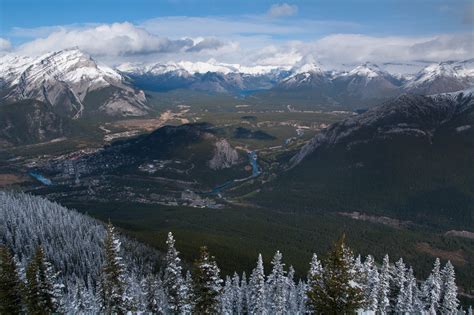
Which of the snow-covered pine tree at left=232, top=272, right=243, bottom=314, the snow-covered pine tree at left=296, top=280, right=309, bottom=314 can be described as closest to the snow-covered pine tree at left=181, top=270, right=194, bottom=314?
the snow-covered pine tree at left=296, top=280, right=309, bottom=314

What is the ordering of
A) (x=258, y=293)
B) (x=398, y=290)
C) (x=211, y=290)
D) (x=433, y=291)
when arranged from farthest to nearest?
(x=258, y=293) → (x=433, y=291) → (x=398, y=290) → (x=211, y=290)

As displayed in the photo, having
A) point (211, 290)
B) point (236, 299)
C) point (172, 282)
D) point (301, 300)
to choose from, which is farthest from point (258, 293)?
point (211, 290)

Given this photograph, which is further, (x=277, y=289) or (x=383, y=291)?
(x=277, y=289)

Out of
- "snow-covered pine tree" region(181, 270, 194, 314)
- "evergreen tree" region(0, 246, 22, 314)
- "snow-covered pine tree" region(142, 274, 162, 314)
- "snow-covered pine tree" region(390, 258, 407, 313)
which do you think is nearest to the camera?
"evergreen tree" region(0, 246, 22, 314)

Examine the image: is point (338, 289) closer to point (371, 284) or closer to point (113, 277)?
point (113, 277)

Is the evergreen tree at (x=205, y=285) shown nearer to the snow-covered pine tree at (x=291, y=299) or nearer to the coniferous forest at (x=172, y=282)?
the coniferous forest at (x=172, y=282)

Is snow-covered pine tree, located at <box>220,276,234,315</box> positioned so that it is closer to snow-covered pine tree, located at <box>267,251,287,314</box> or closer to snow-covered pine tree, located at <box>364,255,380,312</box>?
snow-covered pine tree, located at <box>267,251,287,314</box>
